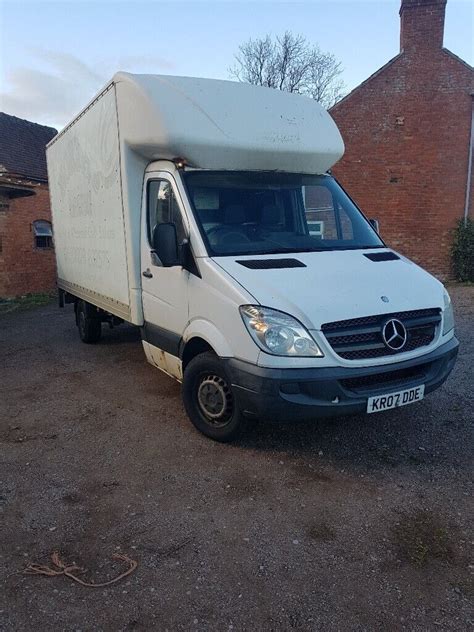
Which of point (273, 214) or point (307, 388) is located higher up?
point (273, 214)

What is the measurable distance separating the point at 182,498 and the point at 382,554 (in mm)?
1396

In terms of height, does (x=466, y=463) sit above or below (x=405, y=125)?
below

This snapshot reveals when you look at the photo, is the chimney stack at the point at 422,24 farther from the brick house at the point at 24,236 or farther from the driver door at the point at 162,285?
the driver door at the point at 162,285

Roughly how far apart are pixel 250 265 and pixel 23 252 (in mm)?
13414

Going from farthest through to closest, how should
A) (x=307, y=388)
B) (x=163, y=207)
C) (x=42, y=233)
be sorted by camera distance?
(x=42, y=233), (x=163, y=207), (x=307, y=388)

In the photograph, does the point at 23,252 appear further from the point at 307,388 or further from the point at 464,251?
the point at 307,388

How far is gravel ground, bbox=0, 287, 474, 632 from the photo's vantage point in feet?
8.17

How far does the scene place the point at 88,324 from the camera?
806cm

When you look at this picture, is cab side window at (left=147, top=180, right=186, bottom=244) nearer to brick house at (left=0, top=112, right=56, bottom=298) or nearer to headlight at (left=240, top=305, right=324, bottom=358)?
headlight at (left=240, top=305, right=324, bottom=358)

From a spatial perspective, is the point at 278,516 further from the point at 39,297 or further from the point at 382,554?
the point at 39,297

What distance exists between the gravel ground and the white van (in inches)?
21.2

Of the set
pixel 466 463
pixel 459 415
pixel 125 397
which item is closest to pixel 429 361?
pixel 466 463

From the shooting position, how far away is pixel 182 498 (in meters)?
3.49

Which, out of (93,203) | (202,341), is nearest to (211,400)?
(202,341)
